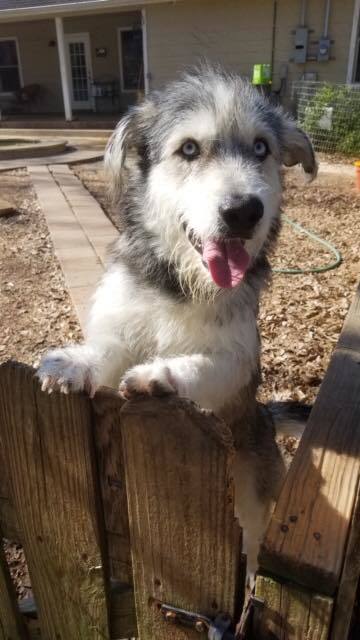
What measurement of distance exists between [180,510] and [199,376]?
780 mm

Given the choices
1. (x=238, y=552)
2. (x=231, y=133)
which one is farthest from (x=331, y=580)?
(x=231, y=133)

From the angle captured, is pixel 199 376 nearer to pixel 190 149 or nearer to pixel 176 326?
pixel 176 326

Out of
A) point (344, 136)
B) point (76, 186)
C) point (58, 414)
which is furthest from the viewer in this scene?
point (344, 136)

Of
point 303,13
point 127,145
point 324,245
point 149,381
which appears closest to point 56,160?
point 324,245

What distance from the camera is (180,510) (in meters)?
1.49

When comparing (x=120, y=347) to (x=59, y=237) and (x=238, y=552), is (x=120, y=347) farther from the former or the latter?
(x=59, y=237)

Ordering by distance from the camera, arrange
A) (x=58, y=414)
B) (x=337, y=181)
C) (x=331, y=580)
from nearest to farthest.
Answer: (x=331, y=580)
(x=58, y=414)
(x=337, y=181)

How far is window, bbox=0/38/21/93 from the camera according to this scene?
24234mm

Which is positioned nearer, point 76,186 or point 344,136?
point 76,186

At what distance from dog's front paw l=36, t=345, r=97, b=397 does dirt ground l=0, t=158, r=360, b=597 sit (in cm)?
123

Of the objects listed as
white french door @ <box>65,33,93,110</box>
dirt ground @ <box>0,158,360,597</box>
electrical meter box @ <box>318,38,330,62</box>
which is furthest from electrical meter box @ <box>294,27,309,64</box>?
dirt ground @ <box>0,158,360,597</box>

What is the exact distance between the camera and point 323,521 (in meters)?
1.46

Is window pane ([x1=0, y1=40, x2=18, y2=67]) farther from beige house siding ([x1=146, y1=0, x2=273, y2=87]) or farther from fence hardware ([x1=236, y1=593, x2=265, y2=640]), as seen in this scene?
fence hardware ([x1=236, y1=593, x2=265, y2=640])

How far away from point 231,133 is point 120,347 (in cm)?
108
